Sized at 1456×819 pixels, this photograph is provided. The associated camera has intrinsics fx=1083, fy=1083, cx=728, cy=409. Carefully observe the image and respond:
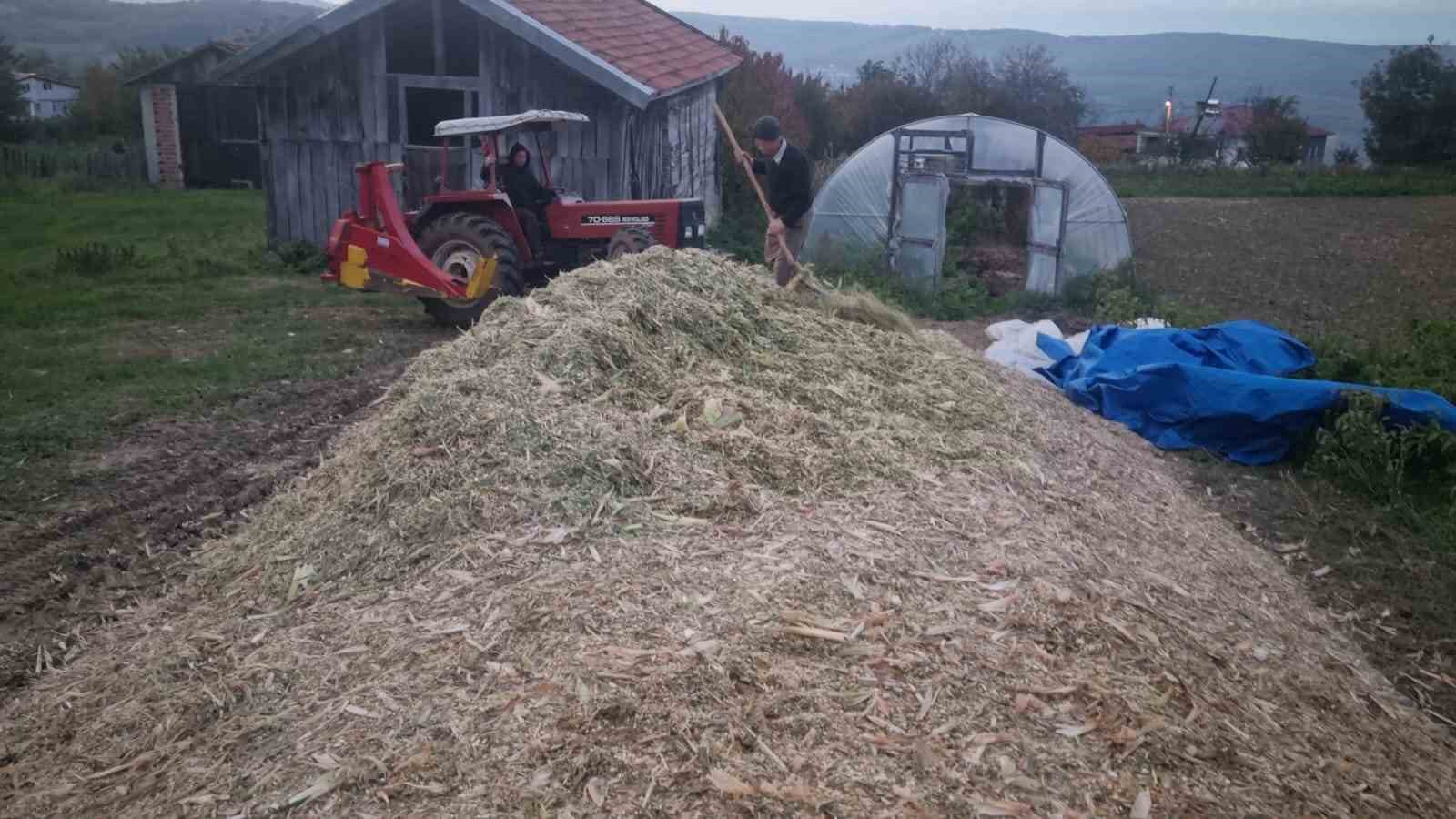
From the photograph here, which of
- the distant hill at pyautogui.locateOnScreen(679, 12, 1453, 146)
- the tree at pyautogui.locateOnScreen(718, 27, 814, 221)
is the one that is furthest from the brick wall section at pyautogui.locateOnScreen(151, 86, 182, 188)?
the distant hill at pyautogui.locateOnScreen(679, 12, 1453, 146)

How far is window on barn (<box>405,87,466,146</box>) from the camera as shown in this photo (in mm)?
14219

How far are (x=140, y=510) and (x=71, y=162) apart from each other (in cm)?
2163

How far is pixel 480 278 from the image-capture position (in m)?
9.34

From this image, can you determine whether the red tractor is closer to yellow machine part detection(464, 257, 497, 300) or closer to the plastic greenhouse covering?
yellow machine part detection(464, 257, 497, 300)

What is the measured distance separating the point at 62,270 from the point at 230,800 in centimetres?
1096

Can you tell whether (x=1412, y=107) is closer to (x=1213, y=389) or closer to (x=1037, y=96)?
(x=1037, y=96)

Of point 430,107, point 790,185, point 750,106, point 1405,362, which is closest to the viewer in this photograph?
point 1405,362

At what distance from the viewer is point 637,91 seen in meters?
11.8

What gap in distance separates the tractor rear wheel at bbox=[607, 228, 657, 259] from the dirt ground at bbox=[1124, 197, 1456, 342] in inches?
264

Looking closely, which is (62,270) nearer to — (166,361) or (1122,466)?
(166,361)

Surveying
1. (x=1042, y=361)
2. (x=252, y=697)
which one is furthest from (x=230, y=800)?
(x=1042, y=361)

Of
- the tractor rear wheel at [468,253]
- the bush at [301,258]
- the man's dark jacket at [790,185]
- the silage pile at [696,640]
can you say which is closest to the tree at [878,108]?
the bush at [301,258]

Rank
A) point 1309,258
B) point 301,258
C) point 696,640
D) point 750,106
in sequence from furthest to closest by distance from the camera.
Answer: point 750,106 → point 1309,258 → point 301,258 → point 696,640

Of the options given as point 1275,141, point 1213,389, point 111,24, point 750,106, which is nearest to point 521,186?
point 1213,389
